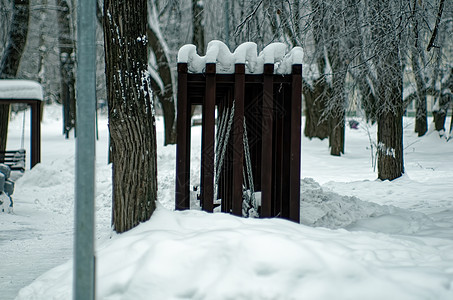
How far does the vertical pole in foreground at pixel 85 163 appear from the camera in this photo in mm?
2461

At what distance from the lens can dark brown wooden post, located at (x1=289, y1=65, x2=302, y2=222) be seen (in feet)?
15.0

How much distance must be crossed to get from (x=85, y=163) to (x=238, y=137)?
87.6 inches

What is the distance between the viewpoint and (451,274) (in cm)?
300

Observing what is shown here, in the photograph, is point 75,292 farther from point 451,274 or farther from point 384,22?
point 384,22

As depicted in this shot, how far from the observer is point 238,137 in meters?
4.54

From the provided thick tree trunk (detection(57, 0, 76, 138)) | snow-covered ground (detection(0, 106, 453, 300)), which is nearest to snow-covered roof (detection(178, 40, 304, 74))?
snow-covered ground (detection(0, 106, 453, 300))

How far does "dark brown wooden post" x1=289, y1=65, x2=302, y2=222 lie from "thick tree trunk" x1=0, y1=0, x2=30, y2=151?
9830mm

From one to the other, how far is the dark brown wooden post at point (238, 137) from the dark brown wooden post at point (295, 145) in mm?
476

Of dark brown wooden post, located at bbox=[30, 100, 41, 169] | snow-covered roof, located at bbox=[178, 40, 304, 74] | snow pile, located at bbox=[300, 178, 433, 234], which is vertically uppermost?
snow-covered roof, located at bbox=[178, 40, 304, 74]

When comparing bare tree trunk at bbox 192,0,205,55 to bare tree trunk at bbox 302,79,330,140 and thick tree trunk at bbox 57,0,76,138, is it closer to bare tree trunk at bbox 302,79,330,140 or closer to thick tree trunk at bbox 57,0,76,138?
thick tree trunk at bbox 57,0,76,138

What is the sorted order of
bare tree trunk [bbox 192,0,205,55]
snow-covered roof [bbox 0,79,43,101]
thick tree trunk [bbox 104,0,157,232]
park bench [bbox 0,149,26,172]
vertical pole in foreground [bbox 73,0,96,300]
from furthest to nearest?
bare tree trunk [bbox 192,0,205,55]
park bench [bbox 0,149,26,172]
snow-covered roof [bbox 0,79,43,101]
thick tree trunk [bbox 104,0,157,232]
vertical pole in foreground [bbox 73,0,96,300]

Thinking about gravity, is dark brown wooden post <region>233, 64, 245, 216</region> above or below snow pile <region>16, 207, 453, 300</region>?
above

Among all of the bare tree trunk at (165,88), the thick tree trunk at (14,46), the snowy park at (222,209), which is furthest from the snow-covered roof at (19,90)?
the bare tree trunk at (165,88)

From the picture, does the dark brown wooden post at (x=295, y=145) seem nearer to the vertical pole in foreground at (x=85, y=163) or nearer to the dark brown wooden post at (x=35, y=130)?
the vertical pole in foreground at (x=85, y=163)
